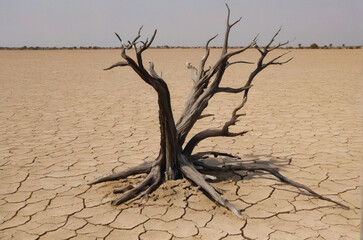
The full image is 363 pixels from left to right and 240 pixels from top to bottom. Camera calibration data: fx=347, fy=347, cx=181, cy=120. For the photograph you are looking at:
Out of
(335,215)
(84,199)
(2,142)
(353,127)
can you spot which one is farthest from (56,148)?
(353,127)

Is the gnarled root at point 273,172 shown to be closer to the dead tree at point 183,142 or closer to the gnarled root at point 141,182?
the dead tree at point 183,142

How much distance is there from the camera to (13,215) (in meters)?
2.53

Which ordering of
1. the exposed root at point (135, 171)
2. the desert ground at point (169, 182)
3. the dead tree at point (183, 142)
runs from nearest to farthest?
the desert ground at point (169, 182), the dead tree at point (183, 142), the exposed root at point (135, 171)

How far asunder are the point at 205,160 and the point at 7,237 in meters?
1.93

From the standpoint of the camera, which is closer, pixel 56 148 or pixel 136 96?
pixel 56 148

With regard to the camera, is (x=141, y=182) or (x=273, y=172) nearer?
(x=141, y=182)

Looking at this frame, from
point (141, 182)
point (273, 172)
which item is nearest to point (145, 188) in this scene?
point (141, 182)

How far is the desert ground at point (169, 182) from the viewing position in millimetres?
2350

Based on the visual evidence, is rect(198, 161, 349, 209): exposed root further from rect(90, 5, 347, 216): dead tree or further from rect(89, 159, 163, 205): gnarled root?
rect(89, 159, 163, 205): gnarled root

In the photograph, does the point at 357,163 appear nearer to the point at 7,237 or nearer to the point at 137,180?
the point at 137,180

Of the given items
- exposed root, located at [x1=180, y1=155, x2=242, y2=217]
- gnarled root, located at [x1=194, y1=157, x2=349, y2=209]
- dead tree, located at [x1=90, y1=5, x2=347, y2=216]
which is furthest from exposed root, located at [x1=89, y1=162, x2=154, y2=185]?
gnarled root, located at [x1=194, y1=157, x2=349, y2=209]

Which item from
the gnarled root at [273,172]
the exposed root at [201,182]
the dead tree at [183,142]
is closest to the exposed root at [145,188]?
the dead tree at [183,142]

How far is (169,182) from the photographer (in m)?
2.83

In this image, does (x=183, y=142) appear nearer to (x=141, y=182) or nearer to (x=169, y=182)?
(x=169, y=182)
